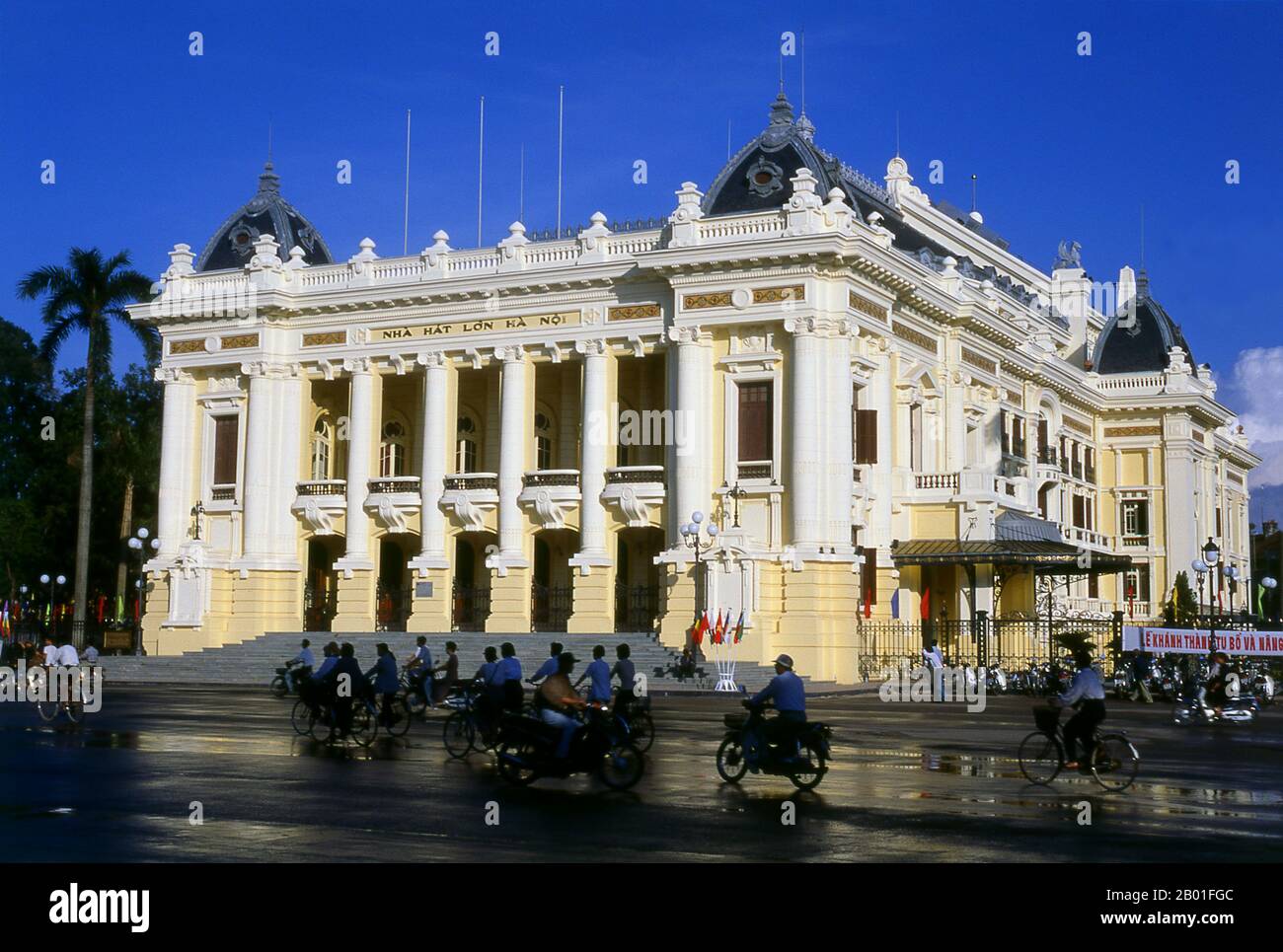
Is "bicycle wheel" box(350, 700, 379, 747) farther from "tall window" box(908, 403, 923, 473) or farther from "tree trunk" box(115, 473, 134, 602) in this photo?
"tree trunk" box(115, 473, 134, 602)

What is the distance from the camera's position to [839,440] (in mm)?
44031

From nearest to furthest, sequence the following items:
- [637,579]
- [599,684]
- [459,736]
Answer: [599,684], [459,736], [637,579]

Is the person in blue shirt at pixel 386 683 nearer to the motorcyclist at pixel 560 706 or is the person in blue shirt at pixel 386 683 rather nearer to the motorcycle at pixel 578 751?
the motorcycle at pixel 578 751

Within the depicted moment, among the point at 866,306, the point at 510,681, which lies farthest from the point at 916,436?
the point at 510,681

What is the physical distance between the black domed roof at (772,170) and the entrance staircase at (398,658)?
1335cm

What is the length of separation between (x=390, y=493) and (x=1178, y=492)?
36.3 m

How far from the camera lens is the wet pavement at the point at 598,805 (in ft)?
40.5

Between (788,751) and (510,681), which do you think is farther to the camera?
(510,681)

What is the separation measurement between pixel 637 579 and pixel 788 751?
3359 cm

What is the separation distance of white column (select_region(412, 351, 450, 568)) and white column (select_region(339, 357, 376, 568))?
1987mm

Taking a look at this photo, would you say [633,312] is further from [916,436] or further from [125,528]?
[125,528]

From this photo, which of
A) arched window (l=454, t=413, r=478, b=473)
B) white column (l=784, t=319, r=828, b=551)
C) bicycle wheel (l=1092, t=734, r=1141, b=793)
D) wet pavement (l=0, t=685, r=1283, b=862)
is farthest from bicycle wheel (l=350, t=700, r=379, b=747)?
arched window (l=454, t=413, r=478, b=473)

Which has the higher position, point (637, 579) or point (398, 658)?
point (637, 579)
